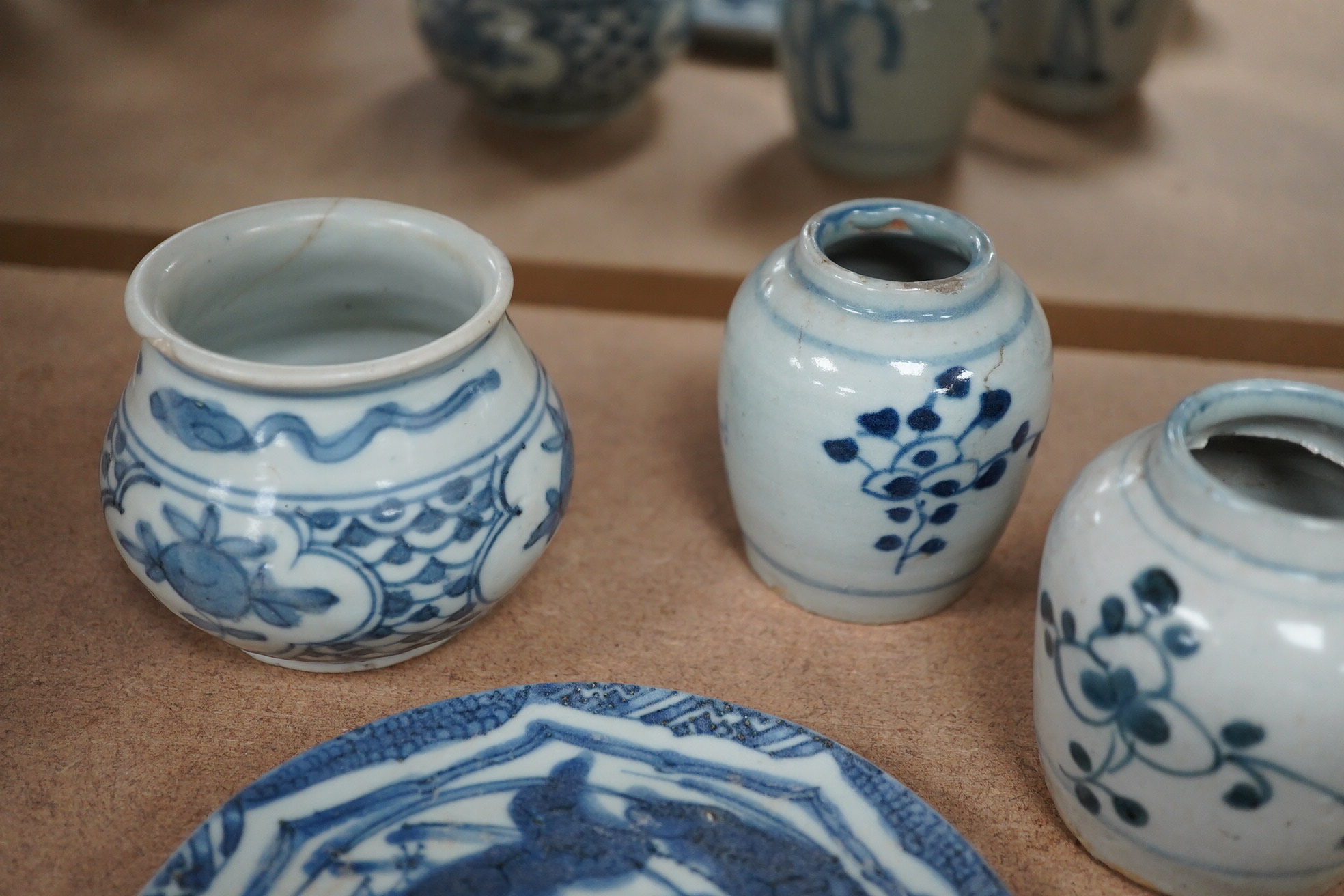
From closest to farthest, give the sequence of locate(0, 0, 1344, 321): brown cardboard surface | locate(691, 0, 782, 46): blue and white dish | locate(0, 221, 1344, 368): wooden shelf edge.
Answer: locate(0, 221, 1344, 368): wooden shelf edge
locate(0, 0, 1344, 321): brown cardboard surface
locate(691, 0, 782, 46): blue and white dish

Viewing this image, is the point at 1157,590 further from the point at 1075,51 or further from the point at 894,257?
the point at 1075,51

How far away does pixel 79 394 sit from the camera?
119 cm

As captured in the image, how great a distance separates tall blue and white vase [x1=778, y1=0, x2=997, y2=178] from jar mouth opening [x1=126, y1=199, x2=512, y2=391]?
720mm

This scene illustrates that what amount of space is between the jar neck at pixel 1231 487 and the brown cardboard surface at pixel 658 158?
638 millimetres

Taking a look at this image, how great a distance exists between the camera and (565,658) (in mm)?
938

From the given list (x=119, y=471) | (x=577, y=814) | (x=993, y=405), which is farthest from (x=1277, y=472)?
(x=119, y=471)

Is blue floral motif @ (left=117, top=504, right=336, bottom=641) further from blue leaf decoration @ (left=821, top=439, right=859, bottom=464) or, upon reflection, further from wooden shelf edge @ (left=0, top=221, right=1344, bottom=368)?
wooden shelf edge @ (left=0, top=221, right=1344, bottom=368)

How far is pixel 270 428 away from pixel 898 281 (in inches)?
17.0

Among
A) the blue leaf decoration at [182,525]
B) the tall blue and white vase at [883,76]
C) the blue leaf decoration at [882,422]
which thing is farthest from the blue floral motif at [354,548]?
the tall blue and white vase at [883,76]

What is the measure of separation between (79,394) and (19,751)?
455 millimetres

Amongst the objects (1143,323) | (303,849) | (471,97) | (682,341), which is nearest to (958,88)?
(1143,323)

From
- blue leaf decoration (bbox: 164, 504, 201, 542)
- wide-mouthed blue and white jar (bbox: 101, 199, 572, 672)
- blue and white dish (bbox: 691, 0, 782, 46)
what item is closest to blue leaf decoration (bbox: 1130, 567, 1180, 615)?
wide-mouthed blue and white jar (bbox: 101, 199, 572, 672)

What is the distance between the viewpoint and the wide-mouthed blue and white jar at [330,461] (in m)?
0.75

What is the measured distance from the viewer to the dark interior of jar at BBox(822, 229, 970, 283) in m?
0.93
